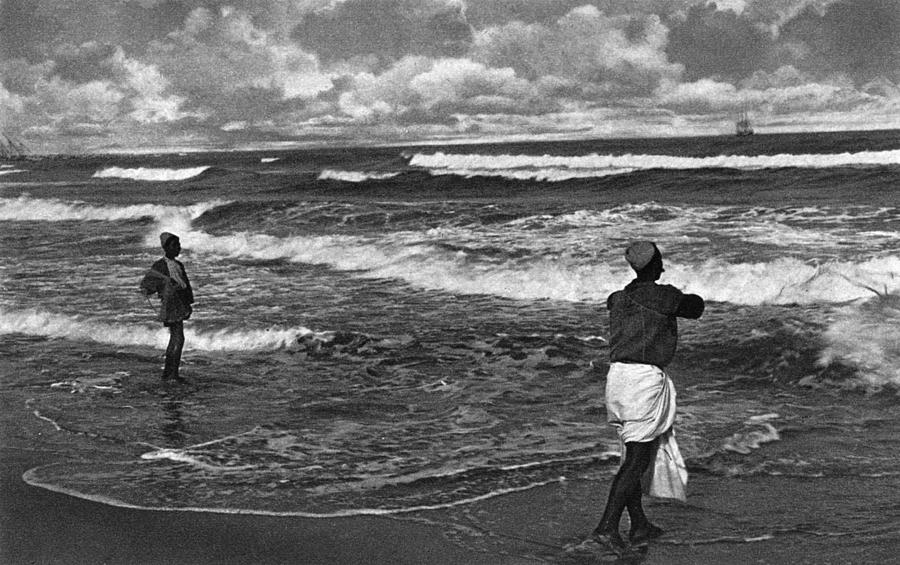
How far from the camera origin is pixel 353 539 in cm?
478

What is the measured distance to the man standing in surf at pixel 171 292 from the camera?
8.30 meters

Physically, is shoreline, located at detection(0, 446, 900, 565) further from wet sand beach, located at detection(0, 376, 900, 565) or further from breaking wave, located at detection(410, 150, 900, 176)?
breaking wave, located at detection(410, 150, 900, 176)

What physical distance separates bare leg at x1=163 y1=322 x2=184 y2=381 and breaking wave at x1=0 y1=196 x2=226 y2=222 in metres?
20.5

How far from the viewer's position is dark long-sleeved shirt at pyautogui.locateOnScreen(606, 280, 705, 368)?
449cm

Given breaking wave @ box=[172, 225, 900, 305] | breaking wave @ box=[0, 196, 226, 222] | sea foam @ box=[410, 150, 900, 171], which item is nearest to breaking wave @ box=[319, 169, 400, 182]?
sea foam @ box=[410, 150, 900, 171]

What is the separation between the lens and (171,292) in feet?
27.5

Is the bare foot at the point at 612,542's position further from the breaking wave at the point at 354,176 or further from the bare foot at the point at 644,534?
the breaking wave at the point at 354,176

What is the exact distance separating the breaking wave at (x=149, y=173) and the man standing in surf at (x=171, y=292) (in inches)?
1780

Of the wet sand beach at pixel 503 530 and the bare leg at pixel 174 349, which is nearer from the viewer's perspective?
the wet sand beach at pixel 503 530

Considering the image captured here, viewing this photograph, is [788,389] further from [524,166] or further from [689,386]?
[524,166]

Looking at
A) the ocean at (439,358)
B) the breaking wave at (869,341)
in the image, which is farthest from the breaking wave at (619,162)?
the breaking wave at (869,341)

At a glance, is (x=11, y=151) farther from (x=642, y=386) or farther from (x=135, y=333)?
(x=642, y=386)

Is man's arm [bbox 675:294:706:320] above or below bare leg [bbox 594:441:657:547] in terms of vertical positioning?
above

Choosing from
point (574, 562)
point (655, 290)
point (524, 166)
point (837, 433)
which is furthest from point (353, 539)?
point (524, 166)
